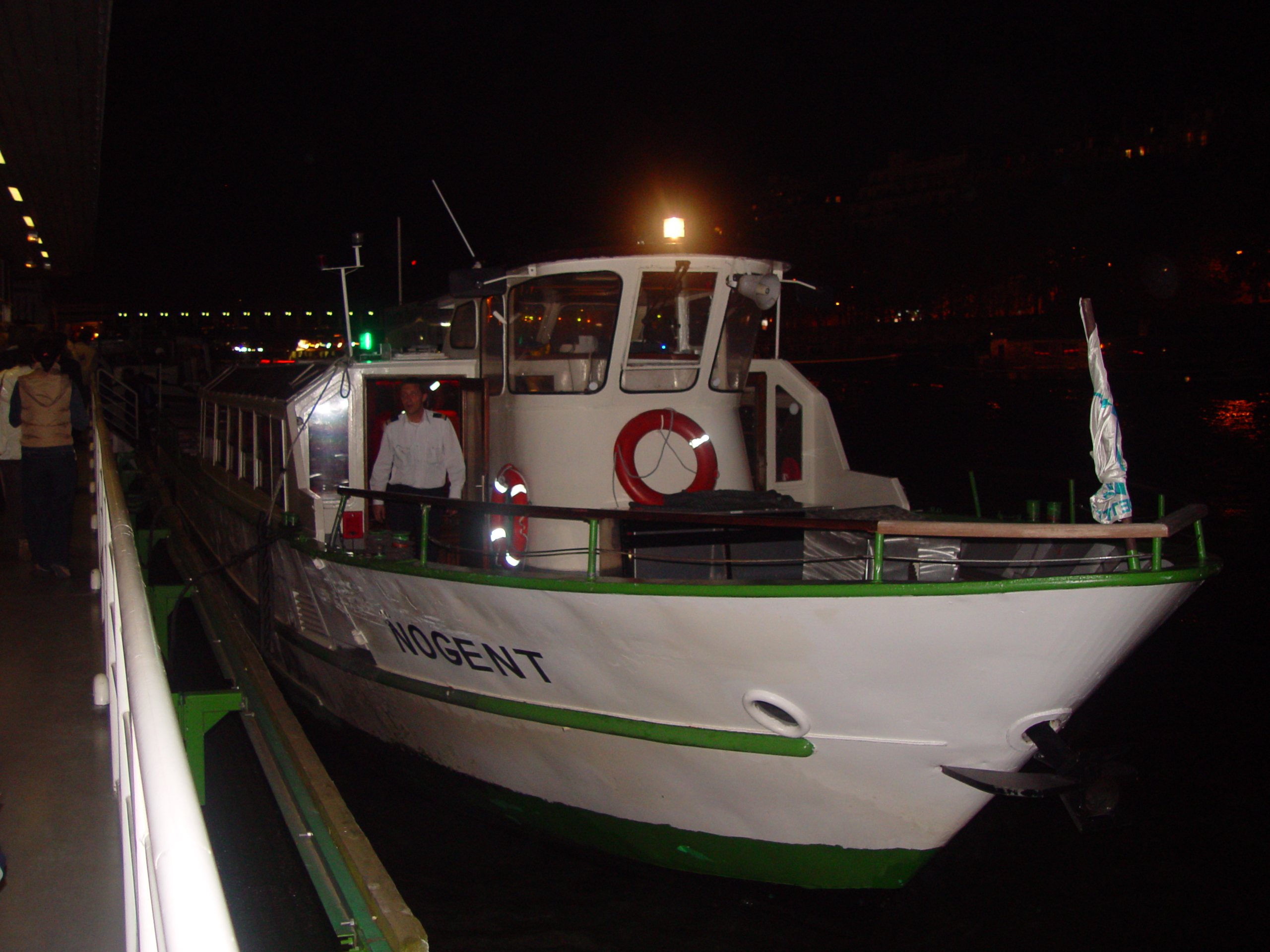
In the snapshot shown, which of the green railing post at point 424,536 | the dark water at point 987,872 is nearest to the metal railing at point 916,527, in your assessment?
the green railing post at point 424,536

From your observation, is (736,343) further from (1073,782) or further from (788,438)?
(1073,782)

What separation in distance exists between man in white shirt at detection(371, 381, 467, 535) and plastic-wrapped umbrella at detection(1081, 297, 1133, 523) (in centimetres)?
432

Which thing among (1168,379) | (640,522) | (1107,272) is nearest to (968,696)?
(640,522)

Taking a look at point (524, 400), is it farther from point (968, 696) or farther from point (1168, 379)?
point (1168, 379)

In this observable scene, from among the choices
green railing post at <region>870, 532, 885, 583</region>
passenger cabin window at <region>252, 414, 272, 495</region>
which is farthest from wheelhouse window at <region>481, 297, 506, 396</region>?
green railing post at <region>870, 532, 885, 583</region>

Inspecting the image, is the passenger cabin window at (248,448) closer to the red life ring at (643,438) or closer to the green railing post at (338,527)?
the green railing post at (338,527)

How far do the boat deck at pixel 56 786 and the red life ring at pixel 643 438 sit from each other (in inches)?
128

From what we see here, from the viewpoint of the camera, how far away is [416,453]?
6973 mm

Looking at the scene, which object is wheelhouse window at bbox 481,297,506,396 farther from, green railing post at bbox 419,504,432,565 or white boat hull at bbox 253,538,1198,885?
white boat hull at bbox 253,538,1198,885

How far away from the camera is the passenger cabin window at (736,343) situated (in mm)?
6811

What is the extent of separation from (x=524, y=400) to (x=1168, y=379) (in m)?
52.0

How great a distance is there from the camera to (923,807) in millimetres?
4977

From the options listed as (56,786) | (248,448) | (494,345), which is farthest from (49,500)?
(56,786)

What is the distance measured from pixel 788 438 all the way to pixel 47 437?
213 inches
